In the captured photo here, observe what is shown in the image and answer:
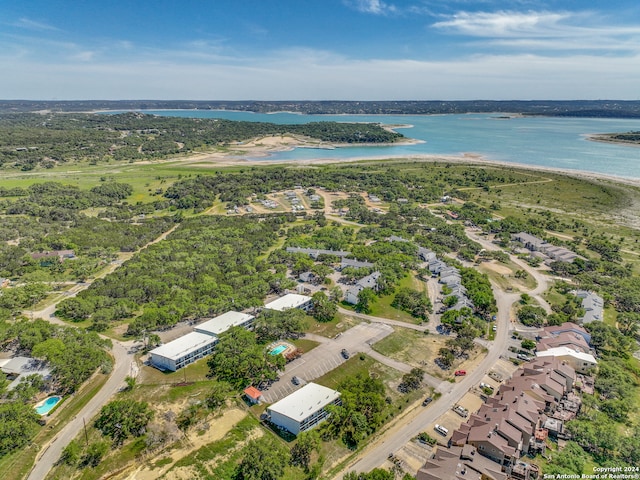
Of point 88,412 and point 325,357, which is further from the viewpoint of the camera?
point 325,357

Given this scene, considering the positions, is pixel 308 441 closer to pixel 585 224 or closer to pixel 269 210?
pixel 269 210

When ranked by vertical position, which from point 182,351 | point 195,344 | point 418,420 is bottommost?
point 418,420

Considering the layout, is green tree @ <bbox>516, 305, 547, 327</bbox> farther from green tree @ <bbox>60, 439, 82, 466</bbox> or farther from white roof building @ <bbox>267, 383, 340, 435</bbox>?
green tree @ <bbox>60, 439, 82, 466</bbox>

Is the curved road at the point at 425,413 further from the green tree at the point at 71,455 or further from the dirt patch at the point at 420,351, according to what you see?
the green tree at the point at 71,455

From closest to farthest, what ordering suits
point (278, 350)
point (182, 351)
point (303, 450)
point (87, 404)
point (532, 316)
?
point (303, 450) → point (87, 404) → point (182, 351) → point (278, 350) → point (532, 316)

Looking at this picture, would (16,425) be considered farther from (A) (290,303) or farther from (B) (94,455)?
(A) (290,303)

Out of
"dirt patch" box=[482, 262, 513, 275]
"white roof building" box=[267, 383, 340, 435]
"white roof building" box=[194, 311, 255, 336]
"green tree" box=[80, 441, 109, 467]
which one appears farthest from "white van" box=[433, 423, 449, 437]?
"dirt patch" box=[482, 262, 513, 275]

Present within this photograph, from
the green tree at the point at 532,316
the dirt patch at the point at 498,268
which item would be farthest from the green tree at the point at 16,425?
the dirt patch at the point at 498,268

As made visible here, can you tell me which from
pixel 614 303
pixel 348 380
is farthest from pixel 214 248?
pixel 614 303

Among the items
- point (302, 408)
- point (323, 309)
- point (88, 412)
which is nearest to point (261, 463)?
point (302, 408)
